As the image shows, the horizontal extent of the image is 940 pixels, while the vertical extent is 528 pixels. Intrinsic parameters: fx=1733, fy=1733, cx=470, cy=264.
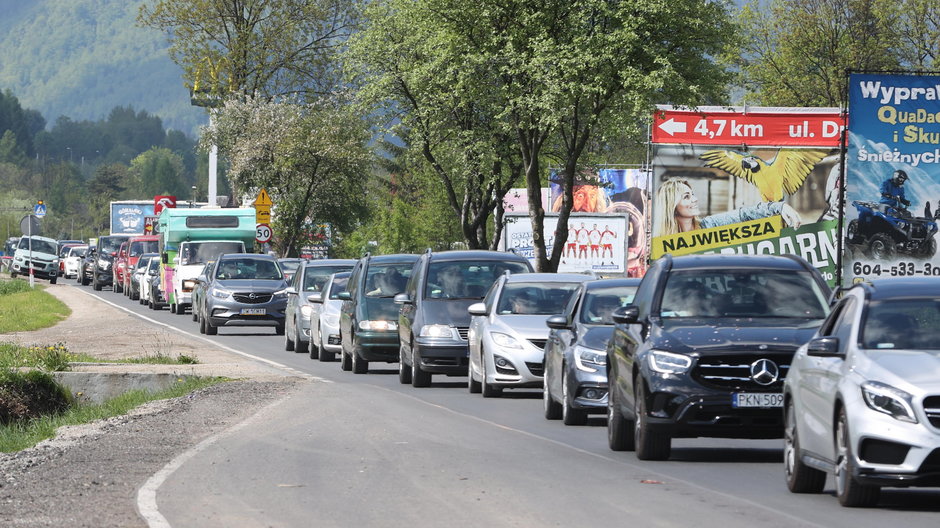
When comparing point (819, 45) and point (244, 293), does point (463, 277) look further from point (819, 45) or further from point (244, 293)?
point (819, 45)

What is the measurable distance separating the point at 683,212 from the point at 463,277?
10.9m

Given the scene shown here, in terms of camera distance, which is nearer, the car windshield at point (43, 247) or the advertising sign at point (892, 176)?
the advertising sign at point (892, 176)

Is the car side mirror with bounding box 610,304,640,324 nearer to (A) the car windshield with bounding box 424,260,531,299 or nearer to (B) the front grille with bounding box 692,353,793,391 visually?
(B) the front grille with bounding box 692,353,793,391

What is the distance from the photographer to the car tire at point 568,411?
1719 centimetres

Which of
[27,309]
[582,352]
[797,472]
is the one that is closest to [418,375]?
[582,352]

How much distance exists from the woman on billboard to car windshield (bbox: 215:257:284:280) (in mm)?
10869

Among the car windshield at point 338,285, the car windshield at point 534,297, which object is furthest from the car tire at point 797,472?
the car windshield at point 338,285

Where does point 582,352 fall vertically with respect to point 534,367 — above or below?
above

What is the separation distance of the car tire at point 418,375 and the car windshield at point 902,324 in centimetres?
1262

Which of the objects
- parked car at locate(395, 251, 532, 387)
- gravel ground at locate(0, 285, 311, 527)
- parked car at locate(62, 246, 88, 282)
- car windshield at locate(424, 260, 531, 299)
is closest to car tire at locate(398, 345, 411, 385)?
parked car at locate(395, 251, 532, 387)

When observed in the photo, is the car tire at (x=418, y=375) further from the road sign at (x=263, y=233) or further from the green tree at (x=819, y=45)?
the green tree at (x=819, y=45)

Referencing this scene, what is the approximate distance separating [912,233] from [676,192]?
19.0 feet

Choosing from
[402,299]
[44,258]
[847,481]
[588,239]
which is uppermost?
[588,239]

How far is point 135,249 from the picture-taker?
212 ft
